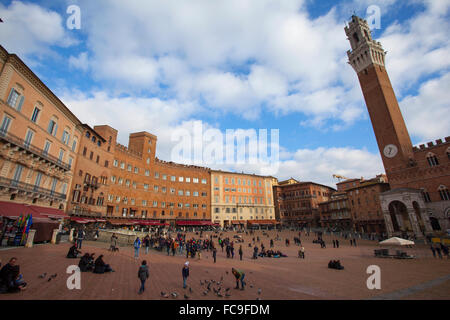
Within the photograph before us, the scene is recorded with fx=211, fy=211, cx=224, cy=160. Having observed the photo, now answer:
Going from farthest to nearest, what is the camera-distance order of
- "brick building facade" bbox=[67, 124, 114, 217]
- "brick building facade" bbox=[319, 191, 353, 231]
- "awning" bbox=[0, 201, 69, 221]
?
1. "brick building facade" bbox=[319, 191, 353, 231]
2. "brick building facade" bbox=[67, 124, 114, 217]
3. "awning" bbox=[0, 201, 69, 221]

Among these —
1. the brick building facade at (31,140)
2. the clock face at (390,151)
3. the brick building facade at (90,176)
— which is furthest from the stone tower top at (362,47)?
the brick building facade at (31,140)

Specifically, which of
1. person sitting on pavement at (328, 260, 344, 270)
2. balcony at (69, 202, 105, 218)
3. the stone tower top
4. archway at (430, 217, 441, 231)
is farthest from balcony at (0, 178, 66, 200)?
the stone tower top

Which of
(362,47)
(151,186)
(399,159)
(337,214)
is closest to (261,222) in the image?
(337,214)

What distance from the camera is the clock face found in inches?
1639

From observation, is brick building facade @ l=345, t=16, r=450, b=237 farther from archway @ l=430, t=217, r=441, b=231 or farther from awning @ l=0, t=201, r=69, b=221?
awning @ l=0, t=201, r=69, b=221

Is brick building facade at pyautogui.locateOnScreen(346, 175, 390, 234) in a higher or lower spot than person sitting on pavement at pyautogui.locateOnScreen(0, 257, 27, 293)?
higher

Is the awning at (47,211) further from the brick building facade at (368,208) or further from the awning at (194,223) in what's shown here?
the brick building facade at (368,208)

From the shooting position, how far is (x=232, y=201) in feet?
195

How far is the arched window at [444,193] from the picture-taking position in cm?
3392

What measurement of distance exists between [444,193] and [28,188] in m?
58.1

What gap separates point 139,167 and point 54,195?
21.2 metres

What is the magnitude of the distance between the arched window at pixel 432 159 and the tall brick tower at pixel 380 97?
9.24ft
